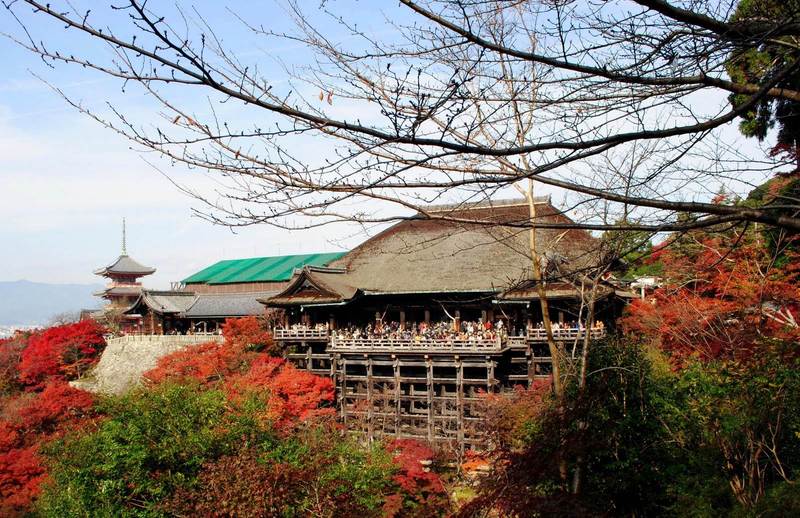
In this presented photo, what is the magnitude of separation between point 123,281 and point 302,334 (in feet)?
101

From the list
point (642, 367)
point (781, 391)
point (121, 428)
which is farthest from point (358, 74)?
point (121, 428)

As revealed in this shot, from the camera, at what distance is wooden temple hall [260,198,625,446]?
763 inches

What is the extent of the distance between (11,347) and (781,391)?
33.3 metres

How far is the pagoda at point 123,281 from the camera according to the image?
46.0m

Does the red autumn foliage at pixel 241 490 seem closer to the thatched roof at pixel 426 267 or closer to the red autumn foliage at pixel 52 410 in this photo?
the red autumn foliage at pixel 52 410

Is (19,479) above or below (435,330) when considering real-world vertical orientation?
below

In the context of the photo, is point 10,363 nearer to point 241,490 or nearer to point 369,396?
point 369,396

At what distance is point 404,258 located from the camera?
2305cm

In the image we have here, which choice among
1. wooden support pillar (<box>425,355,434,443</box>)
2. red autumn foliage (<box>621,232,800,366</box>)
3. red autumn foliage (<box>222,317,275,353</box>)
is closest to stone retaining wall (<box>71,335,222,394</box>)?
red autumn foliage (<box>222,317,275,353</box>)

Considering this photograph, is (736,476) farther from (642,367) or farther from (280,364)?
(280,364)

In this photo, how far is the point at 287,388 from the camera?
19500mm

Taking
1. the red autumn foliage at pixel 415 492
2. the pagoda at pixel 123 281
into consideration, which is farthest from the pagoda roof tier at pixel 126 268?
the red autumn foliage at pixel 415 492

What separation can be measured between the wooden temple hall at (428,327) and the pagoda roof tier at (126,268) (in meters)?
27.9

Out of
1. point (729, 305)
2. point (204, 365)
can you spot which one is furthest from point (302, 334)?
point (729, 305)
